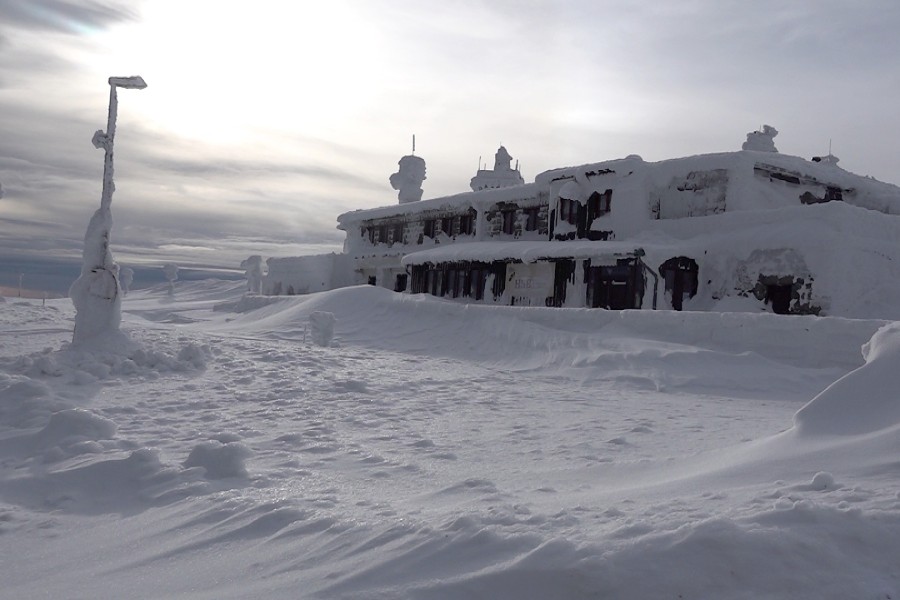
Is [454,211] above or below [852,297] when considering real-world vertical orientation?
above

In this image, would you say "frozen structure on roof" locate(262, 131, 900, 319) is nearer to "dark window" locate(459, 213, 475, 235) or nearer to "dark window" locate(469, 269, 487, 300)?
"dark window" locate(469, 269, 487, 300)

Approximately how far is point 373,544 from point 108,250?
36.1 ft

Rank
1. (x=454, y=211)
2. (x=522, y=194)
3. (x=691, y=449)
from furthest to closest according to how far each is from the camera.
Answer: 1. (x=454, y=211)
2. (x=522, y=194)
3. (x=691, y=449)

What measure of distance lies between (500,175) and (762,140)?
16.0 m

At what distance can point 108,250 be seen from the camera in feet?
42.5

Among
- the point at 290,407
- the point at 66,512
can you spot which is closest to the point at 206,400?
the point at 290,407

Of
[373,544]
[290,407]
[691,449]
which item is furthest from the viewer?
[290,407]

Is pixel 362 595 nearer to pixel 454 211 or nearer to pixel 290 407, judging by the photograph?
pixel 290 407

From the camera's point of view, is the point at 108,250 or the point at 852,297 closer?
the point at 108,250

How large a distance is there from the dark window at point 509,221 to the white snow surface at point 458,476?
16716 mm

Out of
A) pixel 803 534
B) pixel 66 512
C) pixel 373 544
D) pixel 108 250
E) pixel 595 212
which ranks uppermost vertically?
pixel 595 212

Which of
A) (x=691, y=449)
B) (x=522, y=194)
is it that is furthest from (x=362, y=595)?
(x=522, y=194)

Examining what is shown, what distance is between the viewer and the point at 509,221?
94.3ft

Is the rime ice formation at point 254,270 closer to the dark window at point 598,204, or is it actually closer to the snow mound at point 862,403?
the dark window at point 598,204
